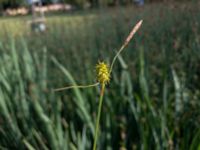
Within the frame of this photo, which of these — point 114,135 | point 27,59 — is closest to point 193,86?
point 114,135

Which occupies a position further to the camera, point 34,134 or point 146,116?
point 34,134

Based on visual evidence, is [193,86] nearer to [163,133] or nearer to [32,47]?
[163,133]

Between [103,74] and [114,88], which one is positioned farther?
[114,88]

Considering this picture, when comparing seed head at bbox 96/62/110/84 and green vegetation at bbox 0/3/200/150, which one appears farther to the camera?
green vegetation at bbox 0/3/200/150

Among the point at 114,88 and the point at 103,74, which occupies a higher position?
the point at 103,74

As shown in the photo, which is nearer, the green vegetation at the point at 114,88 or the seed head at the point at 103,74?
the seed head at the point at 103,74

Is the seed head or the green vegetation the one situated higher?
the seed head

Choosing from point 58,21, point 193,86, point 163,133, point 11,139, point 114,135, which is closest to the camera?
point 163,133

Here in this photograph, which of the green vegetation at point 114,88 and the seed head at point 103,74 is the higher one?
the seed head at point 103,74
